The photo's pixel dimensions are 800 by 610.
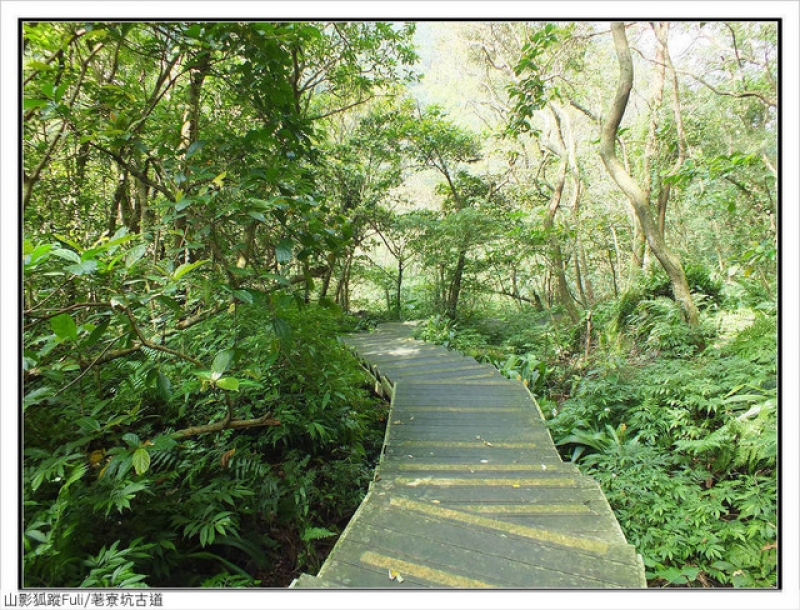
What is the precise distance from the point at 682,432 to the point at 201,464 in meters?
4.24

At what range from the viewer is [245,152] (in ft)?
8.88

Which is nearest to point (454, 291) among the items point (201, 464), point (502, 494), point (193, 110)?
point (502, 494)

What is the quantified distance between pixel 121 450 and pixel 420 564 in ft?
5.34

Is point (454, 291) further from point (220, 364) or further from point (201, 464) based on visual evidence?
point (220, 364)

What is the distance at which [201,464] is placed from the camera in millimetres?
2818

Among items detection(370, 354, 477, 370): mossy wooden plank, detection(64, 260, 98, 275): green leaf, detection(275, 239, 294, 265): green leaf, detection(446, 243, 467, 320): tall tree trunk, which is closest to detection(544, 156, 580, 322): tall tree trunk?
detection(446, 243, 467, 320): tall tree trunk

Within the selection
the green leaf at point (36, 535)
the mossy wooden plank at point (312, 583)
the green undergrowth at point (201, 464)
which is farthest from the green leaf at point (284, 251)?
the green leaf at point (36, 535)

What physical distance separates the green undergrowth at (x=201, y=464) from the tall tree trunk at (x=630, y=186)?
4.24m

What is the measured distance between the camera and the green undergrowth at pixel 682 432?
2781 millimetres

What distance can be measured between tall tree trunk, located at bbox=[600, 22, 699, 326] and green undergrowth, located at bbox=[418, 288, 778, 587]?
1.22 ft

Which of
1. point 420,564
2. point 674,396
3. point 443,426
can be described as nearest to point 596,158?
point 674,396

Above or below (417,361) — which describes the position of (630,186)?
above

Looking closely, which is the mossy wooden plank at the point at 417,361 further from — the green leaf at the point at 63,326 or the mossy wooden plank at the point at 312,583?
the green leaf at the point at 63,326

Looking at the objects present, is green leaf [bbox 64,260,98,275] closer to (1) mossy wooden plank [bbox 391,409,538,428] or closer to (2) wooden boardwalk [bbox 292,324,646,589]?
(2) wooden boardwalk [bbox 292,324,646,589]
